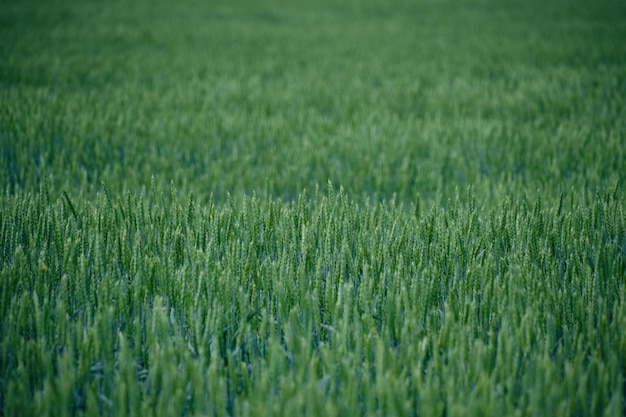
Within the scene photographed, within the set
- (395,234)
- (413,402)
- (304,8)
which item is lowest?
(413,402)

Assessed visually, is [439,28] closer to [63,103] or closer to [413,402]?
[63,103]

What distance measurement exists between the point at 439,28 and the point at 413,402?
9.24 m

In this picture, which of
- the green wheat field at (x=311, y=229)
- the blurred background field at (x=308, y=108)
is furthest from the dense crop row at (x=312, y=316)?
the blurred background field at (x=308, y=108)

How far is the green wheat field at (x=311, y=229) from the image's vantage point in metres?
1.30

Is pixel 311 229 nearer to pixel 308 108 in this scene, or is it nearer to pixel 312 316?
pixel 312 316

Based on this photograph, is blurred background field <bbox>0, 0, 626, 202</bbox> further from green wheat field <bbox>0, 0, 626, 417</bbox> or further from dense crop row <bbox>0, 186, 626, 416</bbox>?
dense crop row <bbox>0, 186, 626, 416</bbox>

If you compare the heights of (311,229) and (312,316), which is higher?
(311,229)

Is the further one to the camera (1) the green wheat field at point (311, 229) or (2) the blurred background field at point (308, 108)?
(2) the blurred background field at point (308, 108)

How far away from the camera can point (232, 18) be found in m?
10.5

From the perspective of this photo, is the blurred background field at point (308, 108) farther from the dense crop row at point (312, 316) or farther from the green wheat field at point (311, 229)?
the dense crop row at point (312, 316)

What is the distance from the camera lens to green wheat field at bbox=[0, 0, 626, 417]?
1.30 meters

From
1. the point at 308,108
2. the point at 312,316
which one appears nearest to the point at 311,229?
the point at 312,316

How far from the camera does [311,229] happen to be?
6.46ft

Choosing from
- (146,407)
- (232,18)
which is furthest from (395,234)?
(232,18)
